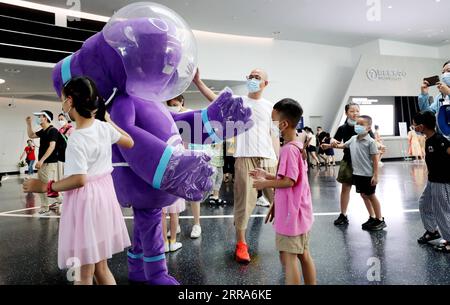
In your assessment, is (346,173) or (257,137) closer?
(257,137)

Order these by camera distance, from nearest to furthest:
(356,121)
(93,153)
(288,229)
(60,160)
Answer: (93,153)
(288,229)
(356,121)
(60,160)

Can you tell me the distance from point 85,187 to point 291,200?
Result: 952mm

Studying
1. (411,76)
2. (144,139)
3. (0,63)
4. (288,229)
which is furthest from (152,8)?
(411,76)

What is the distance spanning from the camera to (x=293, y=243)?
144cm

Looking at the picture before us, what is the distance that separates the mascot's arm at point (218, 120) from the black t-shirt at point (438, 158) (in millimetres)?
1576

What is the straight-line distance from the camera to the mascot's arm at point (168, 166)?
4.38ft

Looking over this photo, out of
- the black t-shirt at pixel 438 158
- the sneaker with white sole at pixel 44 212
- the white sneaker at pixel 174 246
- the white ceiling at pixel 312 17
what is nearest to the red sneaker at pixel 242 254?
the white sneaker at pixel 174 246

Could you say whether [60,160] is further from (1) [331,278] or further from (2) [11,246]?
(1) [331,278]

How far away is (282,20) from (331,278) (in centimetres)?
910

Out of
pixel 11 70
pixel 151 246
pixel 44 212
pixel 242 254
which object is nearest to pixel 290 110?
pixel 151 246

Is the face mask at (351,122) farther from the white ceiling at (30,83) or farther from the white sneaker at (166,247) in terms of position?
the white ceiling at (30,83)

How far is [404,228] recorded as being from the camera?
9.15 ft

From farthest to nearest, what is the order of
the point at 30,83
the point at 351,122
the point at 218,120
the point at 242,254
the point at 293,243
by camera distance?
1. the point at 30,83
2. the point at 351,122
3. the point at 242,254
4. the point at 218,120
5. the point at 293,243

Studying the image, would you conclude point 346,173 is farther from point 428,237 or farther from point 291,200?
point 291,200
